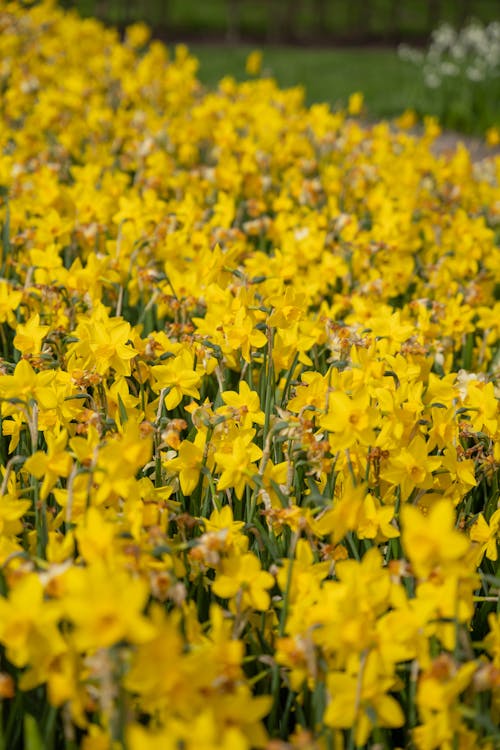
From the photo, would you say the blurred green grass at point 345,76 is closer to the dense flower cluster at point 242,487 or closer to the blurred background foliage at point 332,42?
the blurred background foliage at point 332,42

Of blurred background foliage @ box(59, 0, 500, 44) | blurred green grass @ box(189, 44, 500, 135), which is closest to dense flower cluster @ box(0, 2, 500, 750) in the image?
blurred green grass @ box(189, 44, 500, 135)

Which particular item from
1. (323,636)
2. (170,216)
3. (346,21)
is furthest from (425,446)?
(346,21)

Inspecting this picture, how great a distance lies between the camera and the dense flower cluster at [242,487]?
1.20 metres

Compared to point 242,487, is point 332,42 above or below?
below

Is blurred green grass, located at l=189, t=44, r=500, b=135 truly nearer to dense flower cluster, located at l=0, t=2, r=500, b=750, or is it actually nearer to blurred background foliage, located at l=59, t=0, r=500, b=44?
blurred background foliage, located at l=59, t=0, r=500, b=44

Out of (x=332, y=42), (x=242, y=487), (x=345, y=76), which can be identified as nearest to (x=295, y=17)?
(x=332, y=42)

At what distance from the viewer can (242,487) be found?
183 centimetres

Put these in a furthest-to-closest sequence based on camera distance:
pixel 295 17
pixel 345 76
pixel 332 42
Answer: pixel 295 17 < pixel 332 42 < pixel 345 76

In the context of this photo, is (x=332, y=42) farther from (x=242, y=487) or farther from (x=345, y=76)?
(x=242, y=487)

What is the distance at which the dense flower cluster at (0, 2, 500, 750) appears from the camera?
1.20 meters

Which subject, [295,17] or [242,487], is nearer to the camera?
[242,487]

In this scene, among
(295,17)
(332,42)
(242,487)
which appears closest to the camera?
(242,487)

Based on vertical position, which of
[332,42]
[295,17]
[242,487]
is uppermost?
[295,17]

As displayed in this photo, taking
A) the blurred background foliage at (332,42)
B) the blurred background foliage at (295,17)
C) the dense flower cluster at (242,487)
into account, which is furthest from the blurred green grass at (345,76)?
the dense flower cluster at (242,487)
